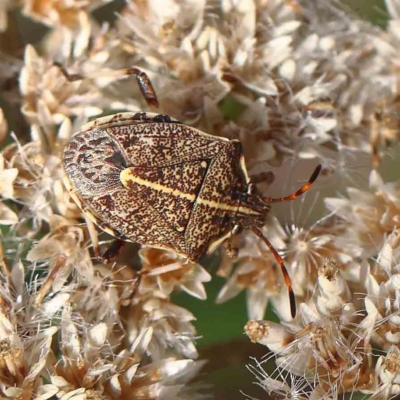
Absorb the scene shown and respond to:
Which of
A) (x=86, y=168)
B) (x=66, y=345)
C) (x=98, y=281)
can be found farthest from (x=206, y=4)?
(x=66, y=345)

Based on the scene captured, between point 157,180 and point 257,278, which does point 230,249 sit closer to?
point 257,278

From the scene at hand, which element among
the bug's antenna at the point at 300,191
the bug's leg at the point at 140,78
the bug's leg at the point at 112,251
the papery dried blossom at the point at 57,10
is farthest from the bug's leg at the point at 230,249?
the papery dried blossom at the point at 57,10

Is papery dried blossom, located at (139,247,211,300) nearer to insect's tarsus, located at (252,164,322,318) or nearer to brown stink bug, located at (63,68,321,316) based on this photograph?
brown stink bug, located at (63,68,321,316)

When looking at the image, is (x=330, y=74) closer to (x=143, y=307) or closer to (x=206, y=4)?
(x=206, y=4)

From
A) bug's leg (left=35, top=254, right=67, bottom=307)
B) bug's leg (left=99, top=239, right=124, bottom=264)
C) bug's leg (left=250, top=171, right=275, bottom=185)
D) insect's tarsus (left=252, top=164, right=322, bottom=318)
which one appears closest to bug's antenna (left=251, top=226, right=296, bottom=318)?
insect's tarsus (left=252, top=164, right=322, bottom=318)

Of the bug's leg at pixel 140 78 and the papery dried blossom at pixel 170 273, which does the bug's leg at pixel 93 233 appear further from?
the bug's leg at pixel 140 78

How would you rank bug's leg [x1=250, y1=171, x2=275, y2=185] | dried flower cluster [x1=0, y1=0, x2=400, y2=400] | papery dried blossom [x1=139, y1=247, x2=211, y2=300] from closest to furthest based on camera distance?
1. dried flower cluster [x1=0, y1=0, x2=400, y2=400]
2. papery dried blossom [x1=139, y1=247, x2=211, y2=300]
3. bug's leg [x1=250, y1=171, x2=275, y2=185]

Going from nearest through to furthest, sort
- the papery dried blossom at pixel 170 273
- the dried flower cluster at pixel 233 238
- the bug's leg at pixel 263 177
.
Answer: the dried flower cluster at pixel 233 238
the papery dried blossom at pixel 170 273
the bug's leg at pixel 263 177
